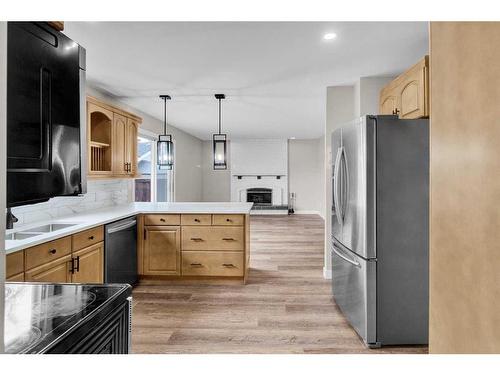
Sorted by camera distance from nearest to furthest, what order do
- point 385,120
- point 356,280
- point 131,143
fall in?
point 385,120 → point 356,280 → point 131,143

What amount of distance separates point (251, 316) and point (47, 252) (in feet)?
5.76

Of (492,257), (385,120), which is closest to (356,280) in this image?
(385,120)

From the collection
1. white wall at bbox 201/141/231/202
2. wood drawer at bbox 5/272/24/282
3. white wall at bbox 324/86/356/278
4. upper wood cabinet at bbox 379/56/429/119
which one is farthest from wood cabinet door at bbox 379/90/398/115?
white wall at bbox 201/141/231/202

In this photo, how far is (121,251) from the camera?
363 cm

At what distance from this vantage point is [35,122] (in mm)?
614

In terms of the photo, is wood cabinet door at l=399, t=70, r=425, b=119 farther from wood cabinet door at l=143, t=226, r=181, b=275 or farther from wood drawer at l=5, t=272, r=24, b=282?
wood drawer at l=5, t=272, r=24, b=282

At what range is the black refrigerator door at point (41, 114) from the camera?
0.57 metres

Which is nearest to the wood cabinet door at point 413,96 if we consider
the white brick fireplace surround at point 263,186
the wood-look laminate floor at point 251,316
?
the wood-look laminate floor at point 251,316

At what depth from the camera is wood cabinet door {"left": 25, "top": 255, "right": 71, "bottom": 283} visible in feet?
7.34

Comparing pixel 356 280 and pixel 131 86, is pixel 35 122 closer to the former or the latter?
pixel 356 280

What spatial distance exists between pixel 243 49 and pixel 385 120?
4.32 ft

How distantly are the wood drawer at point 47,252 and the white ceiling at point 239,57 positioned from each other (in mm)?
1559

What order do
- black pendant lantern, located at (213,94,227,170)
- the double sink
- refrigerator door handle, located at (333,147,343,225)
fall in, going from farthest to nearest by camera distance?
black pendant lantern, located at (213,94,227,170) → refrigerator door handle, located at (333,147,343,225) → the double sink

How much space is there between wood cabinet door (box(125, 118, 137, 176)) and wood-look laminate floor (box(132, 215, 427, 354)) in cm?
154
